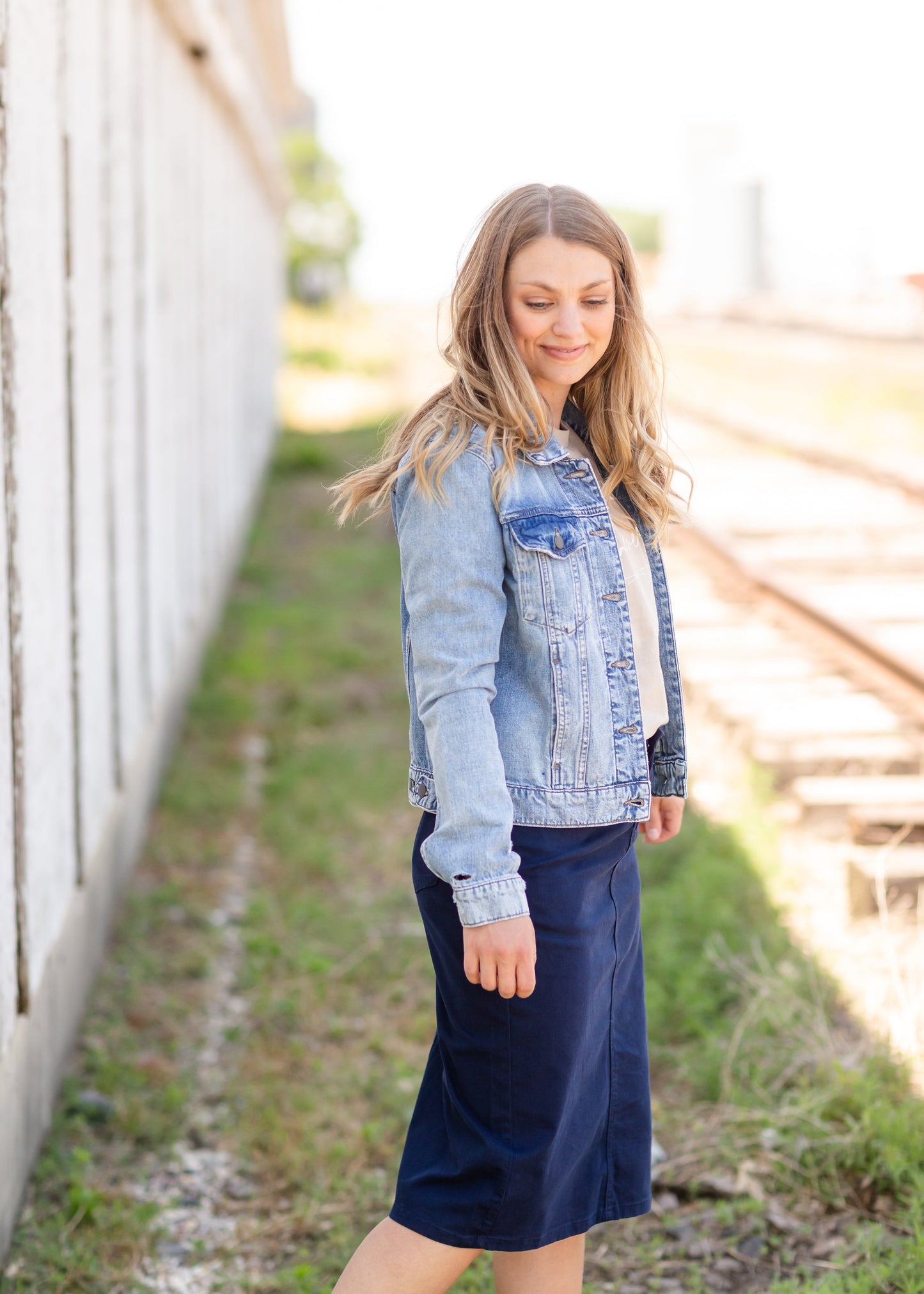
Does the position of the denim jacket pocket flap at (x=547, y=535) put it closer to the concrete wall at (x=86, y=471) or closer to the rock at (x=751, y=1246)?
the concrete wall at (x=86, y=471)

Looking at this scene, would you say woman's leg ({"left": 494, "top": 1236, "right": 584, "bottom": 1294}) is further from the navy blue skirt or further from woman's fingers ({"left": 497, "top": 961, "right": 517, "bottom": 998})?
woman's fingers ({"left": 497, "top": 961, "right": 517, "bottom": 998})

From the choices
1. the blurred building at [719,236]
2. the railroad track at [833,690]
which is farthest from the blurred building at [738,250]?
the railroad track at [833,690]

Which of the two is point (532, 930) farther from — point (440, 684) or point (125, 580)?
point (125, 580)

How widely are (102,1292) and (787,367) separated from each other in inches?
898

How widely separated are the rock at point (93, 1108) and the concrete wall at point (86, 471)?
0.10 m

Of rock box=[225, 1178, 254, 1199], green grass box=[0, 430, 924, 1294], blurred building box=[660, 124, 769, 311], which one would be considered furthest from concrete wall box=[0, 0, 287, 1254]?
blurred building box=[660, 124, 769, 311]

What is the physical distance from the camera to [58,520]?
351 cm

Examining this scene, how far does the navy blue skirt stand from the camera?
1995 millimetres

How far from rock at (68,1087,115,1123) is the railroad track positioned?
198 cm

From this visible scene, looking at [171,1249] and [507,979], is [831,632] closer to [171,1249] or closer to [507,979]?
[171,1249]

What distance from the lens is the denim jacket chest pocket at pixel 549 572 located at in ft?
6.46

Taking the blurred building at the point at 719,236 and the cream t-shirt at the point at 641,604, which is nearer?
the cream t-shirt at the point at 641,604

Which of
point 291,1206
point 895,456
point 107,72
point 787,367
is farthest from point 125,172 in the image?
point 787,367

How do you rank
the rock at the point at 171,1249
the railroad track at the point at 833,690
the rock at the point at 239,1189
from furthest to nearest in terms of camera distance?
the railroad track at the point at 833,690, the rock at the point at 239,1189, the rock at the point at 171,1249
